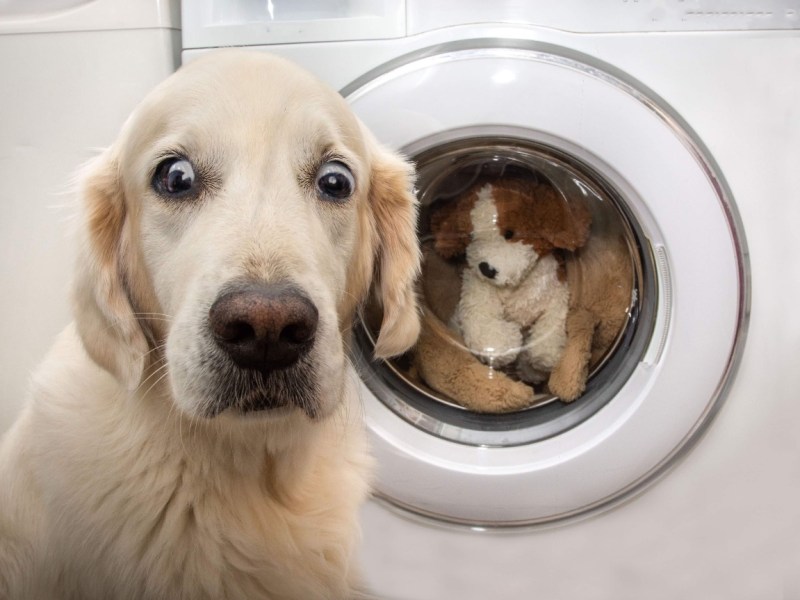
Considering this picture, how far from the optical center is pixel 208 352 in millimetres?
574

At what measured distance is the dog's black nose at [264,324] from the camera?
520mm

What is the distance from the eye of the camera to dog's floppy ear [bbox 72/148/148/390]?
26.2 inches

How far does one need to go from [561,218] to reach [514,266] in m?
0.09

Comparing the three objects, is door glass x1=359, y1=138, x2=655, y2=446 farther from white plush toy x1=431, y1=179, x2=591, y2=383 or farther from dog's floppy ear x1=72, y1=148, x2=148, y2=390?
dog's floppy ear x1=72, y1=148, x2=148, y2=390

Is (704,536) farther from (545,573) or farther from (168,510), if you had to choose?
(168,510)

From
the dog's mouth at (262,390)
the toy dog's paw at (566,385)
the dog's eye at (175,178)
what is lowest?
the toy dog's paw at (566,385)

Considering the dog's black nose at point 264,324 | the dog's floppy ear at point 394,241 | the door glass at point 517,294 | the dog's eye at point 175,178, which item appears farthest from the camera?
the door glass at point 517,294

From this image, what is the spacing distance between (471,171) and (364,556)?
19.3 inches

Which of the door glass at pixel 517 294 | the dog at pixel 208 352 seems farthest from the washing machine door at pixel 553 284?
the dog at pixel 208 352

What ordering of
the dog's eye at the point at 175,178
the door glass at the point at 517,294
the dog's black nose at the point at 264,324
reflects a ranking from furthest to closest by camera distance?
the door glass at the point at 517,294 < the dog's eye at the point at 175,178 < the dog's black nose at the point at 264,324

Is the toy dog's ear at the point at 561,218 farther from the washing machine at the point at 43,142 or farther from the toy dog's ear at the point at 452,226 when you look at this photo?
the washing machine at the point at 43,142

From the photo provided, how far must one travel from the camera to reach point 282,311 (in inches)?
20.6

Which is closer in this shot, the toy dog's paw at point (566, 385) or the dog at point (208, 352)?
the dog at point (208, 352)

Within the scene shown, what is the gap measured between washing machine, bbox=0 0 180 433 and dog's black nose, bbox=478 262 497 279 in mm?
460
